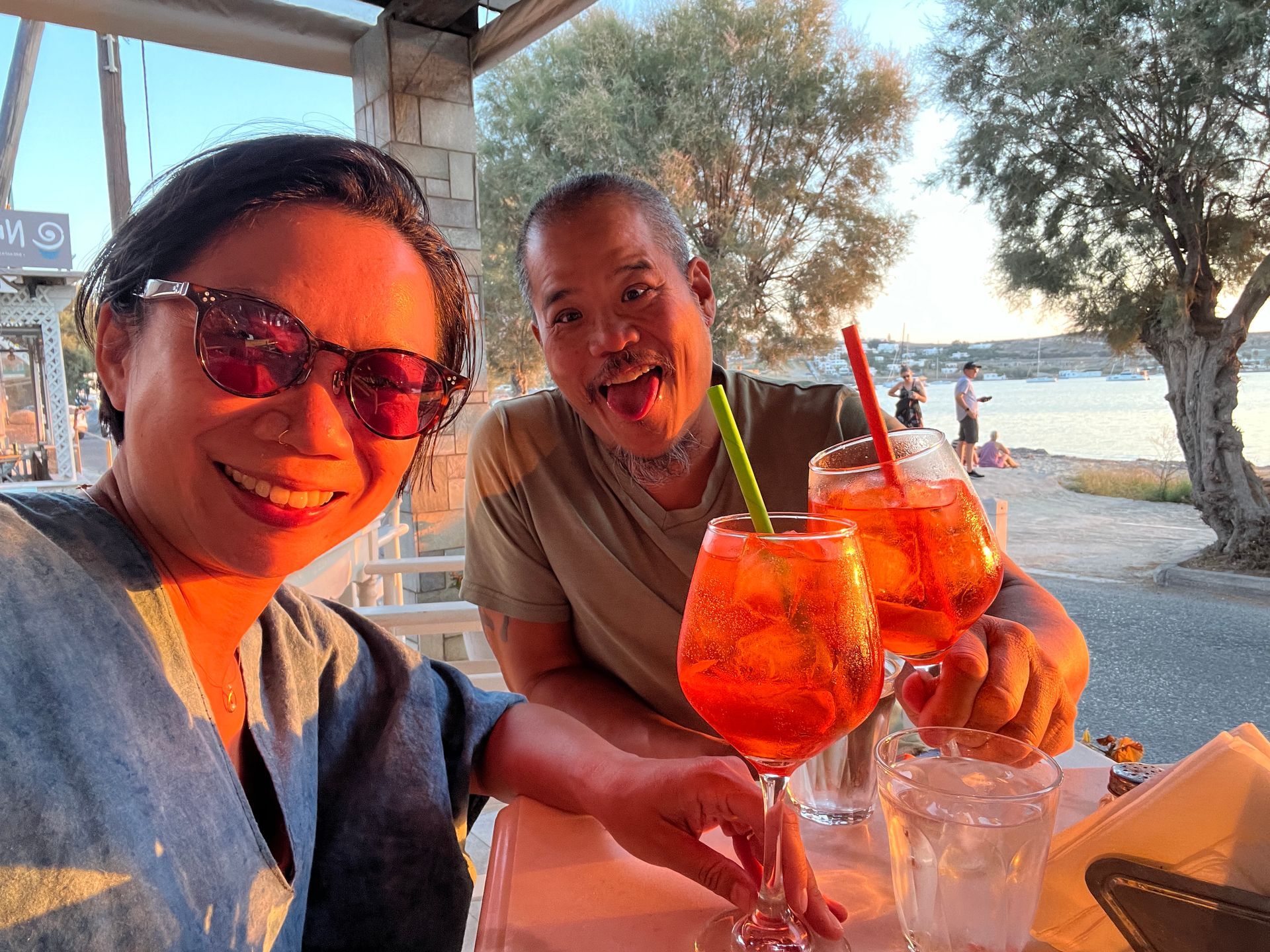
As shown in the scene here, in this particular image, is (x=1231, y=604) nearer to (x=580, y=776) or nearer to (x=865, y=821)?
(x=865, y=821)

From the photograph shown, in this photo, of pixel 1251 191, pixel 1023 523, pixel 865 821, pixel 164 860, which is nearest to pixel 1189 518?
pixel 1023 523

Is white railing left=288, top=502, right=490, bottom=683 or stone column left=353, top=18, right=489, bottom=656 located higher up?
stone column left=353, top=18, right=489, bottom=656

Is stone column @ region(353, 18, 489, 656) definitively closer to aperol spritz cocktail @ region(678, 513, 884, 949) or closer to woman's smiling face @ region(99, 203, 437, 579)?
woman's smiling face @ region(99, 203, 437, 579)

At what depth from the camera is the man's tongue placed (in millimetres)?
1723

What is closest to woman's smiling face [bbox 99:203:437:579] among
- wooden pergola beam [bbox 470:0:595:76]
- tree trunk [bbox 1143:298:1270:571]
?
wooden pergola beam [bbox 470:0:595:76]

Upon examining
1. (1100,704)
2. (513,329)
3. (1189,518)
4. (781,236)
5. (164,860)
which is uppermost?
(781,236)

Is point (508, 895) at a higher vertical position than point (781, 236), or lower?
lower

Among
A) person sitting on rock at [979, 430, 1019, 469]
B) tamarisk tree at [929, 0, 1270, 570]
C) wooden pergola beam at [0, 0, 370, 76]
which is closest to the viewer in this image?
wooden pergola beam at [0, 0, 370, 76]

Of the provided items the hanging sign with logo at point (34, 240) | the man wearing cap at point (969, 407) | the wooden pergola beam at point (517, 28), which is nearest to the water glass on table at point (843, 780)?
the wooden pergola beam at point (517, 28)

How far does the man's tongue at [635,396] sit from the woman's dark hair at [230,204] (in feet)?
2.19

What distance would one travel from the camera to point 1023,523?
5438 mm

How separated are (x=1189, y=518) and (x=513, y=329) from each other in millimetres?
5185

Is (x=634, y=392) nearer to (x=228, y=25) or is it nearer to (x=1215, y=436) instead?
(x=228, y=25)

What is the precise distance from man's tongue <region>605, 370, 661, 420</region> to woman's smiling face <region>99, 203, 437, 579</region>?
2.64 ft
